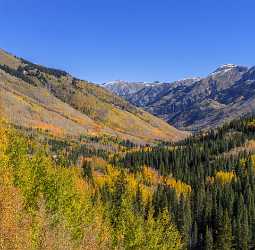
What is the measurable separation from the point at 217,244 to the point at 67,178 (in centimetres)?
8189

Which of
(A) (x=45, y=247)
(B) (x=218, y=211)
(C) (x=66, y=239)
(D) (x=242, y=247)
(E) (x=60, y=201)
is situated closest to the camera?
(A) (x=45, y=247)

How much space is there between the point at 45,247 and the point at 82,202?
4230 centimetres

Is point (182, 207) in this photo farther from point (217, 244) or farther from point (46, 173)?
point (46, 173)

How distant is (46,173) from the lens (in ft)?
274

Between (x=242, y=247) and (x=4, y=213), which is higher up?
(x=4, y=213)

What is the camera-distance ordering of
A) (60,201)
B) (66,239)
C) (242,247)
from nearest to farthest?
(66,239), (60,201), (242,247)

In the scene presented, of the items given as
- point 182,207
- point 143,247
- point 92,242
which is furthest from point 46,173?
point 182,207

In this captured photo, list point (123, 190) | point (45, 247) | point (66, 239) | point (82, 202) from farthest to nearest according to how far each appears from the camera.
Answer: point (123, 190) < point (82, 202) < point (66, 239) < point (45, 247)

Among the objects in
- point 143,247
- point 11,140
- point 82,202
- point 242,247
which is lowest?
point 242,247

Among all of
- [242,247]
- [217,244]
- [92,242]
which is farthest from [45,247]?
[242,247]

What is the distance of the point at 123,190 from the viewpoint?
146 metres

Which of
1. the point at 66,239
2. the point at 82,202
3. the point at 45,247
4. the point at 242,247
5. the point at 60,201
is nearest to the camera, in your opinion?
the point at 45,247

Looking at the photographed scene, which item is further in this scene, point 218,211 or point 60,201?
point 218,211

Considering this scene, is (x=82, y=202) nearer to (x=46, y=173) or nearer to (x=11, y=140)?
(x=46, y=173)
